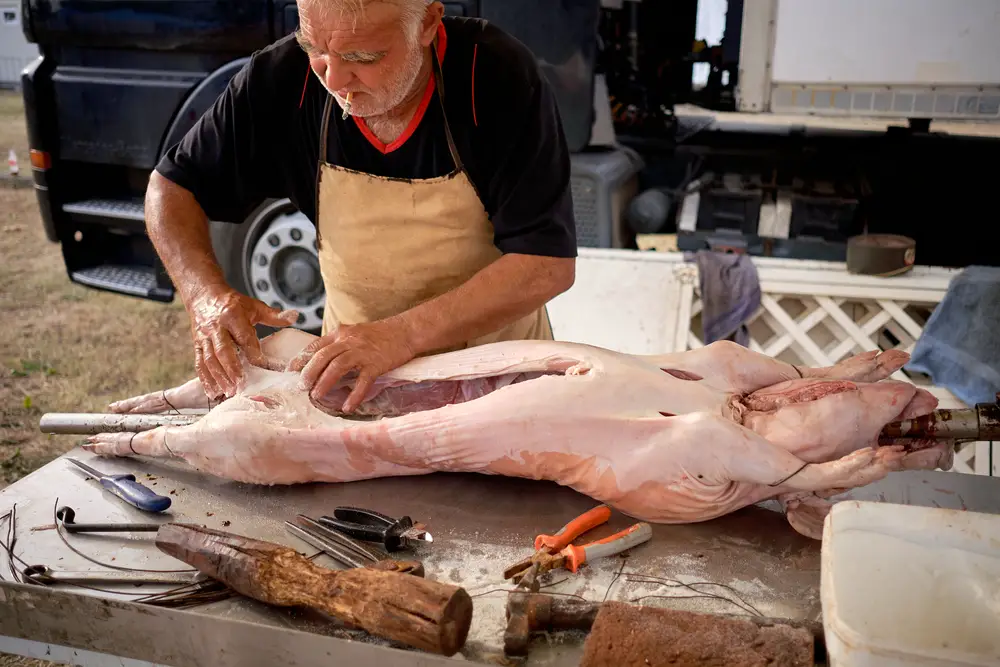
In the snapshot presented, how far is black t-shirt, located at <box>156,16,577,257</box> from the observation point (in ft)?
8.06

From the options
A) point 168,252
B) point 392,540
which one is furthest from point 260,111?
point 392,540

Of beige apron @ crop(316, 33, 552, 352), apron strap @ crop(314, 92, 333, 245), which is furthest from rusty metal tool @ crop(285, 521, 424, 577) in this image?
apron strap @ crop(314, 92, 333, 245)

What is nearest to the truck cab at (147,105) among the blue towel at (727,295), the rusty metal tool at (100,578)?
the blue towel at (727,295)

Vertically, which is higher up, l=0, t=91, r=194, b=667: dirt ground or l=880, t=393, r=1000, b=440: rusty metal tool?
l=880, t=393, r=1000, b=440: rusty metal tool

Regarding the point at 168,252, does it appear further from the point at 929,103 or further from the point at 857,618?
the point at 929,103

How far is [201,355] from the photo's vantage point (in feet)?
8.38

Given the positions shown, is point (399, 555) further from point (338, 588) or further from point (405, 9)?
point (405, 9)

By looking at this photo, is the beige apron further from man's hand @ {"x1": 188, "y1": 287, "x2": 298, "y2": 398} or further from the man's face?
man's hand @ {"x1": 188, "y1": 287, "x2": 298, "y2": 398}

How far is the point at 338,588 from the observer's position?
5.70ft

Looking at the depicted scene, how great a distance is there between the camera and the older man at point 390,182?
2377 millimetres

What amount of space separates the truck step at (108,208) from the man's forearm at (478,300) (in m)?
3.59

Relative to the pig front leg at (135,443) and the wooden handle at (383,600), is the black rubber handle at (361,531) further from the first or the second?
the pig front leg at (135,443)

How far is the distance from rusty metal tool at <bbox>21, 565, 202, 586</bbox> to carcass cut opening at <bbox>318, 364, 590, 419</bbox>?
0.71 meters

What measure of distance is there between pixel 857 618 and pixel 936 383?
9.53ft
